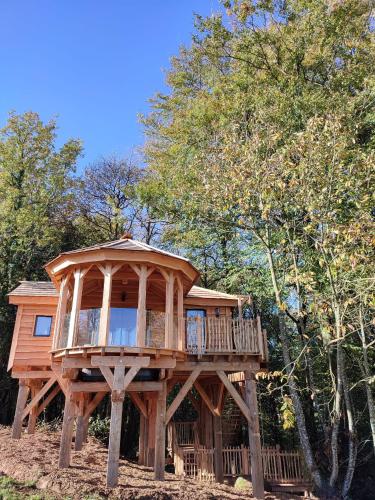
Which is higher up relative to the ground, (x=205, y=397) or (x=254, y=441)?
(x=205, y=397)

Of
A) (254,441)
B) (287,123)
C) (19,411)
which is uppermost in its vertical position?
(287,123)

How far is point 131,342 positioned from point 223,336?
3002 mm

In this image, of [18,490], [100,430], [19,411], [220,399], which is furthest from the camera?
[100,430]

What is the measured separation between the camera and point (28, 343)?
1354cm

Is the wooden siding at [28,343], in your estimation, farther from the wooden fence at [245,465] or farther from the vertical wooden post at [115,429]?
the wooden fence at [245,465]

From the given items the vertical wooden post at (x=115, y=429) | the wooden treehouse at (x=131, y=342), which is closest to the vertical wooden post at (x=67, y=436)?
the wooden treehouse at (x=131, y=342)

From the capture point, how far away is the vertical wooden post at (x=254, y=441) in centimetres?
995

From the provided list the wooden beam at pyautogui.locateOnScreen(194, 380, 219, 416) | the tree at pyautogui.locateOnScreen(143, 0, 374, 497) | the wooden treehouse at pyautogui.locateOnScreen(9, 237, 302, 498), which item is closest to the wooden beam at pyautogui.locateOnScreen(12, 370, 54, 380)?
the wooden treehouse at pyautogui.locateOnScreen(9, 237, 302, 498)

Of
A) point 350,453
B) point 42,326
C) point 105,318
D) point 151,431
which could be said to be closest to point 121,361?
point 105,318

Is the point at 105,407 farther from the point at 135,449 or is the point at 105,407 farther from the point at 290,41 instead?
the point at 290,41

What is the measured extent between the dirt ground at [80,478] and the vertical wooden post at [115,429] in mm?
299

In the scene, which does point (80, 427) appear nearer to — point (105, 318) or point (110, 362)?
point (110, 362)

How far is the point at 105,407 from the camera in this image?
21219 millimetres

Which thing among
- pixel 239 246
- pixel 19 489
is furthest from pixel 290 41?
pixel 19 489
